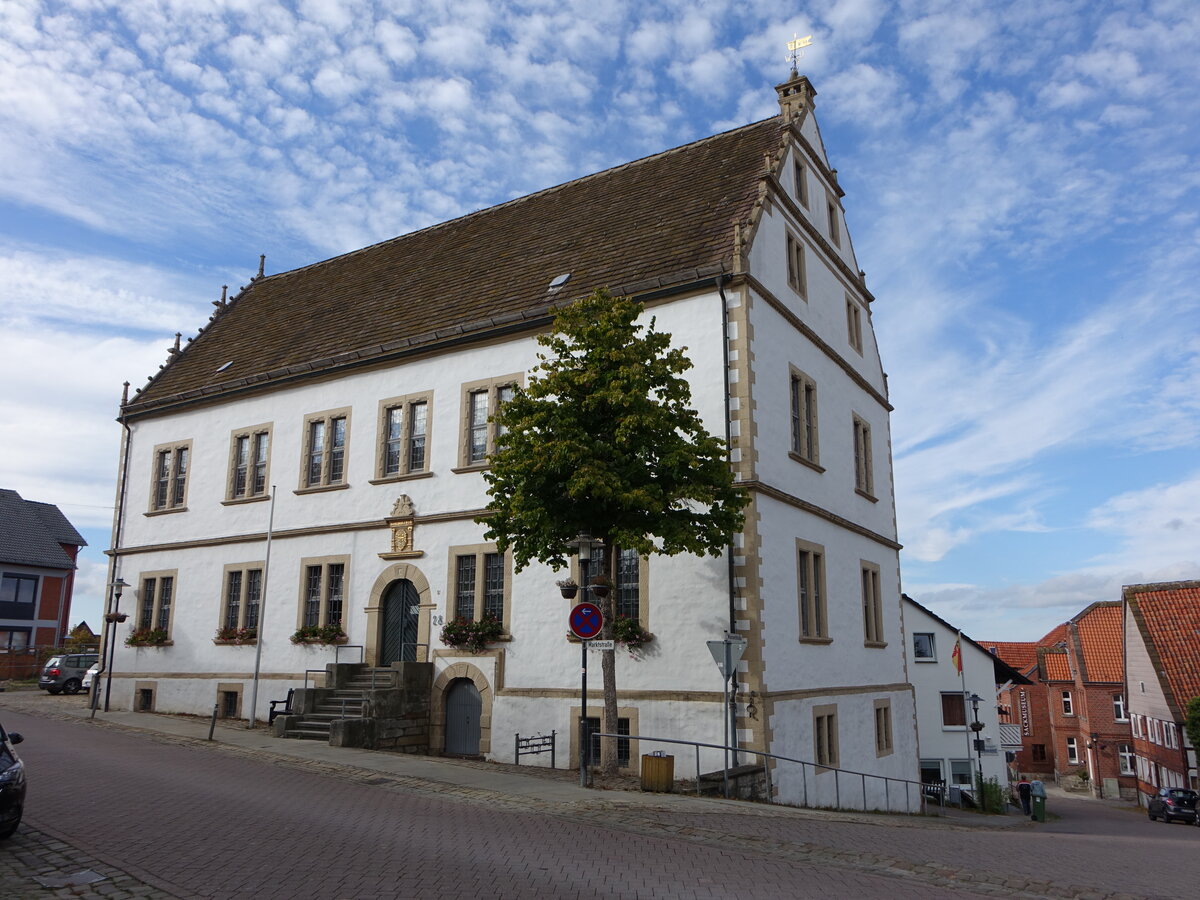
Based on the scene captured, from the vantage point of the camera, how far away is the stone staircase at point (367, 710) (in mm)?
20438

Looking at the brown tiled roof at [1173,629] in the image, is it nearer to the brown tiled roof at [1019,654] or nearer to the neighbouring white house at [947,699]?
the neighbouring white house at [947,699]

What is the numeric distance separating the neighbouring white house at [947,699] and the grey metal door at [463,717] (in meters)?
23.0

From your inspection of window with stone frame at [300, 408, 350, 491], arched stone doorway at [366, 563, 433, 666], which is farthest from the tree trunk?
window with stone frame at [300, 408, 350, 491]

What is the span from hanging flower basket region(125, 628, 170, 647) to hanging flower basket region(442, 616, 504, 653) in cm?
1073

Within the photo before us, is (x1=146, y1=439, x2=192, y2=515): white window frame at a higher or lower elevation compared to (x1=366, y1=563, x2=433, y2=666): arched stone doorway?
higher

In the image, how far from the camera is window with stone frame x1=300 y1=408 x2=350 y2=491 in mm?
25625

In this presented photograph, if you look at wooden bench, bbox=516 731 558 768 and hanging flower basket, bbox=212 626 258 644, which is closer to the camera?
wooden bench, bbox=516 731 558 768

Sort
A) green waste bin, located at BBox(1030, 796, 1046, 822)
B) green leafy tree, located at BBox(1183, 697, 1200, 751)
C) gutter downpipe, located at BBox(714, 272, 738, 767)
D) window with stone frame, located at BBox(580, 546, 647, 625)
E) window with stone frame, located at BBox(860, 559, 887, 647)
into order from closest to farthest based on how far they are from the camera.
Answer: gutter downpipe, located at BBox(714, 272, 738, 767) < window with stone frame, located at BBox(580, 546, 647, 625) < window with stone frame, located at BBox(860, 559, 887, 647) < green waste bin, located at BBox(1030, 796, 1046, 822) < green leafy tree, located at BBox(1183, 697, 1200, 751)

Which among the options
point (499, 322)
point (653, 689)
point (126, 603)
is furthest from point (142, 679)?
point (653, 689)

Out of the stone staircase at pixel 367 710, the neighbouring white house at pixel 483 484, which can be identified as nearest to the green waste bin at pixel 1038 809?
the neighbouring white house at pixel 483 484

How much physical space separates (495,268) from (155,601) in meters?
14.0

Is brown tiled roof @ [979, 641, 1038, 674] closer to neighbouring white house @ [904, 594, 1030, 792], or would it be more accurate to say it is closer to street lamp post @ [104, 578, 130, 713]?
neighbouring white house @ [904, 594, 1030, 792]

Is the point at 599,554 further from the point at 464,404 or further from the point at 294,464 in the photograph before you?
the point at 294,464

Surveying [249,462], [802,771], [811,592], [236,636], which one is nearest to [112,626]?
[236,636]
